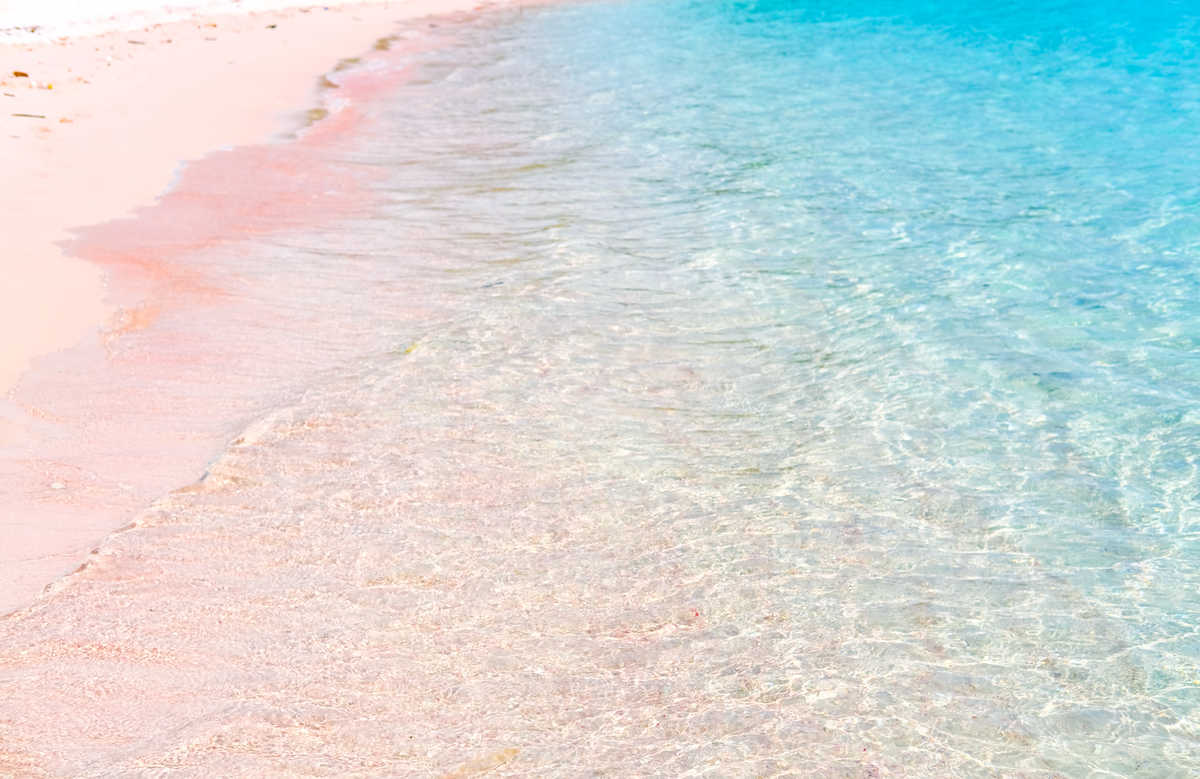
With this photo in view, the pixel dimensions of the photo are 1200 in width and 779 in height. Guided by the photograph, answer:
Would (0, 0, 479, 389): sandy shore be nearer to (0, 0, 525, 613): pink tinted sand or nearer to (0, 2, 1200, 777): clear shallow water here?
(0, 0, 525, 613): pink tinted sand

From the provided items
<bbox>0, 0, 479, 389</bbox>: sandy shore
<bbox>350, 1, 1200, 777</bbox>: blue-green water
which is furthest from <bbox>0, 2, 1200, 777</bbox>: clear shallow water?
<bbox>0, 0, 479, 389</bbox>: sandy shore

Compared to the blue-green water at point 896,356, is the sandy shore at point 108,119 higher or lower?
higher

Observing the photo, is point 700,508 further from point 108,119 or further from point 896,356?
point 108,119

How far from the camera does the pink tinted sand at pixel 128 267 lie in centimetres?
467

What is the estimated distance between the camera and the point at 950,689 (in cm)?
361

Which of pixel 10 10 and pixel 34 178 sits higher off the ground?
pixel 10 10

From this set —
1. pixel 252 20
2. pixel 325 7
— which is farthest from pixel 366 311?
pixel 325 7

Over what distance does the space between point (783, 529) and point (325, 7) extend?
18566 millimetres

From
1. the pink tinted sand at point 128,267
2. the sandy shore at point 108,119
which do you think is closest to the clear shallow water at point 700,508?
the pink tinted sand at point 128,267

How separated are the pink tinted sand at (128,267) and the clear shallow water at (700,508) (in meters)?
0.35

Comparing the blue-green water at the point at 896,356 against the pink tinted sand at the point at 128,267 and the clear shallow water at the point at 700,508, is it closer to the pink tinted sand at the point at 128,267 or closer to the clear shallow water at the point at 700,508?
the clear shallow water at the point at 700,508

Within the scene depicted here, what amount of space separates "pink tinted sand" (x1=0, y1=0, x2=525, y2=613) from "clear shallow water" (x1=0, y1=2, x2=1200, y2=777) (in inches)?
13.7

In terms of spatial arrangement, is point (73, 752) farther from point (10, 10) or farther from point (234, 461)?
point (10, 10)

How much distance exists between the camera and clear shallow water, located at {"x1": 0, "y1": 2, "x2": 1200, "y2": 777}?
342cm
